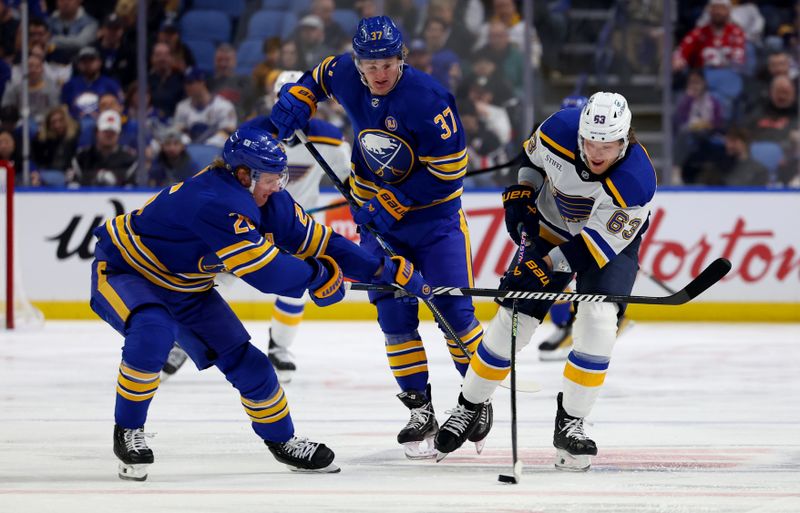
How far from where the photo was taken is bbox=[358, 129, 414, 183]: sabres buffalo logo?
4.16 metres

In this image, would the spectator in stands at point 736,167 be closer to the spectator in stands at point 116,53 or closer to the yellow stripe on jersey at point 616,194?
the spectator in stands at point 116,53

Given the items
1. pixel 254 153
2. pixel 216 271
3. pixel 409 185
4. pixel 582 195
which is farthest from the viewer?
pixel 409 185

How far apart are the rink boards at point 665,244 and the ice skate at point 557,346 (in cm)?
142

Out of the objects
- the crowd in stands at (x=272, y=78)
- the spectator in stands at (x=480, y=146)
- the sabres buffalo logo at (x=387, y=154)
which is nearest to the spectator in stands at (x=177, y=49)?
the crowd in stands at (x=272, y=78)

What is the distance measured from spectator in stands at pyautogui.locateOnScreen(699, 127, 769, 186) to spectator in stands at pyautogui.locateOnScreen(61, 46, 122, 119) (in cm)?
374

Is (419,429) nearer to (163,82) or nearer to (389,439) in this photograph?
(389,439)

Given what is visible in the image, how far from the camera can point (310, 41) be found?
827cm

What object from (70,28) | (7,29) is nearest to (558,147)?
(70,28)

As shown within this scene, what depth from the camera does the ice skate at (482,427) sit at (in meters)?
4.01

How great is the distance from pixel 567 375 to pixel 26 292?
5.09 m

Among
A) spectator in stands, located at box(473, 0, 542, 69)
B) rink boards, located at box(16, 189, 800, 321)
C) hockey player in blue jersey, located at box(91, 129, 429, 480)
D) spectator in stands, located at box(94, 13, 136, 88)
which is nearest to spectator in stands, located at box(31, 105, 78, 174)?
rink boards, located at box(16, 189, 800, 321)

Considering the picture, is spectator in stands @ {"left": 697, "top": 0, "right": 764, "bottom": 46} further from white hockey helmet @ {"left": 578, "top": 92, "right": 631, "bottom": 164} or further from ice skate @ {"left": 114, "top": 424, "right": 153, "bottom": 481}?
ice skate @ {"left": 114, "top": 424, "right": 153, "bottom": 481}

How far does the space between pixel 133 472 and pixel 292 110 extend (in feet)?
4.65

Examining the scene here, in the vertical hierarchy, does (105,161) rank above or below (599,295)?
below
